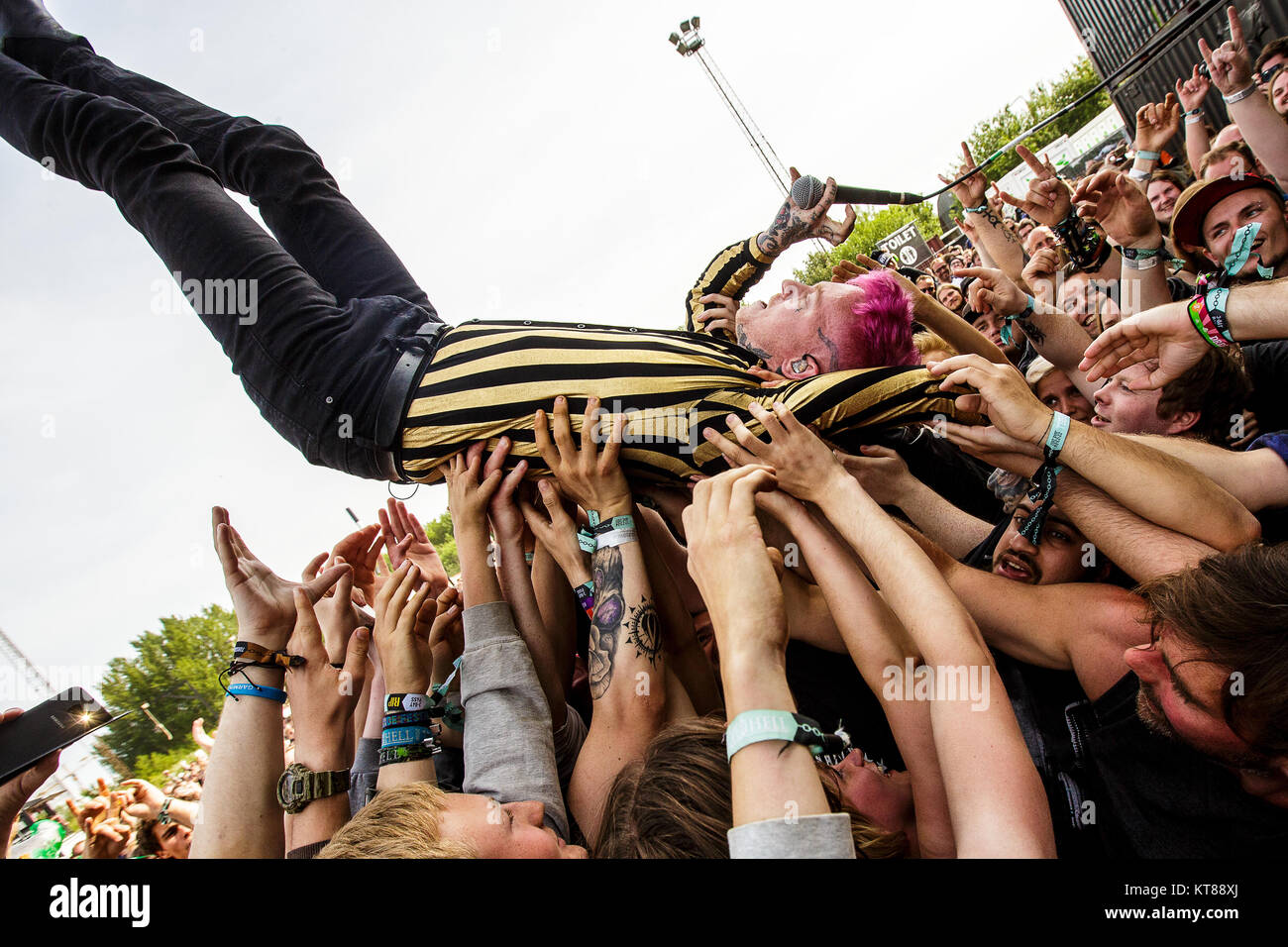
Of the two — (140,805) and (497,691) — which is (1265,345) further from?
(140,805)

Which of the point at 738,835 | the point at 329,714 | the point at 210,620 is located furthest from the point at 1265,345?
the point at 210,620

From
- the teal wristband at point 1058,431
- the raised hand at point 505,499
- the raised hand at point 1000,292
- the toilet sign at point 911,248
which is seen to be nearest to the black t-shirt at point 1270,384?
the raised hand at point 1000,292

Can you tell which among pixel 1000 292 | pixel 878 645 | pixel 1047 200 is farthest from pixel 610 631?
pixel 1047 200

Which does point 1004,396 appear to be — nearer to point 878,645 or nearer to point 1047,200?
point 878,645

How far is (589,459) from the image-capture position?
6.90ft

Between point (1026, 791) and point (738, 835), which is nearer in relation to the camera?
point (738, 835)

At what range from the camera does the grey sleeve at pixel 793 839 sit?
3.80 feet

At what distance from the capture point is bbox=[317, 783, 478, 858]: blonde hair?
1417 mm

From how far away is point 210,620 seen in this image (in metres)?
31.5

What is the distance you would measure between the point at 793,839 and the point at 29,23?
4.10 meters

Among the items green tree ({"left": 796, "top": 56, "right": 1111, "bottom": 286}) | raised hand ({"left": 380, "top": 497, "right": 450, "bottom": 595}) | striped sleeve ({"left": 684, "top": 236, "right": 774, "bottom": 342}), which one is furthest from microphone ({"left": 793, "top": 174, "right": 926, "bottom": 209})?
green tree ({"left": 796, "top": 56, "right": 1111, "bottom": 286})

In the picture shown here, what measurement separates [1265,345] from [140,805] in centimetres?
601

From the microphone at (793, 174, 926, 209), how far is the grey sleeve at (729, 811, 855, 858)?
2.74 m

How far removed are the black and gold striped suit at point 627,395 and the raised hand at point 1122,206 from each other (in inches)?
99.2
